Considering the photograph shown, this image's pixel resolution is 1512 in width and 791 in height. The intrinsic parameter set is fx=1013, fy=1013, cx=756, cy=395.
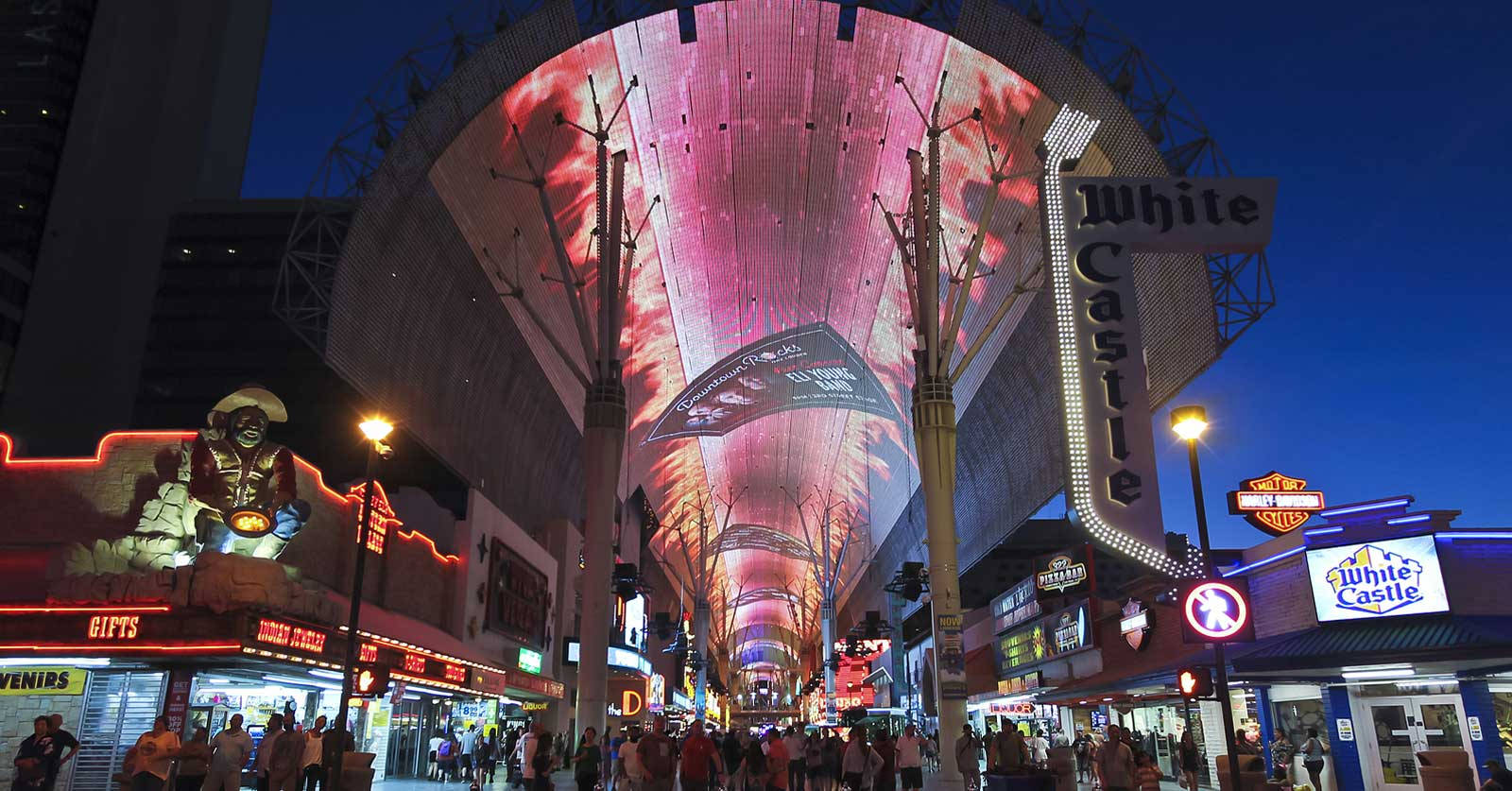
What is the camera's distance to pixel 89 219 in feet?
189

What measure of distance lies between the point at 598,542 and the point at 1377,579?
58.7 ft

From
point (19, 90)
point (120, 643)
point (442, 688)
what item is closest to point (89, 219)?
point (19, 90)

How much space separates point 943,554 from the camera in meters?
24.7

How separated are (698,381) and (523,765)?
117 ft

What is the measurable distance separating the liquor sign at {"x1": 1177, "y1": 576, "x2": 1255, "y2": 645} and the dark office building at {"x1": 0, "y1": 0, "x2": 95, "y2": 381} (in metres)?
62.2

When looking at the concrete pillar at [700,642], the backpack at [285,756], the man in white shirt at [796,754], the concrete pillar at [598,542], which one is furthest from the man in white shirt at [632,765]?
the concrete pillar at [700,642]

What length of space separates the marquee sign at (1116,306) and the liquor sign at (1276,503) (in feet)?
17.3

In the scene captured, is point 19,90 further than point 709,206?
Yes

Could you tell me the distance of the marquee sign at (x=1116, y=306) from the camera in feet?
37.7

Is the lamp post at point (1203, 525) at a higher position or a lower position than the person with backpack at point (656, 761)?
higher

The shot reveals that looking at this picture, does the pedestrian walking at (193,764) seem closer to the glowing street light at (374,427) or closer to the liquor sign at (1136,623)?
the glowing street light at (374,427)

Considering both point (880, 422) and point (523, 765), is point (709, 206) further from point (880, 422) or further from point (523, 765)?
point (523, 765)

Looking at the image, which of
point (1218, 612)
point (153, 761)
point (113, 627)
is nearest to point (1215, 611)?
point (1218, 612)

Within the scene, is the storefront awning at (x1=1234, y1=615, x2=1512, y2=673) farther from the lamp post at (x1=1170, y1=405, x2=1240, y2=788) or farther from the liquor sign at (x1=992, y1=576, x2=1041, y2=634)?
the liquor sign at (x1=992, y1=576, x2=1041, y2=634)
